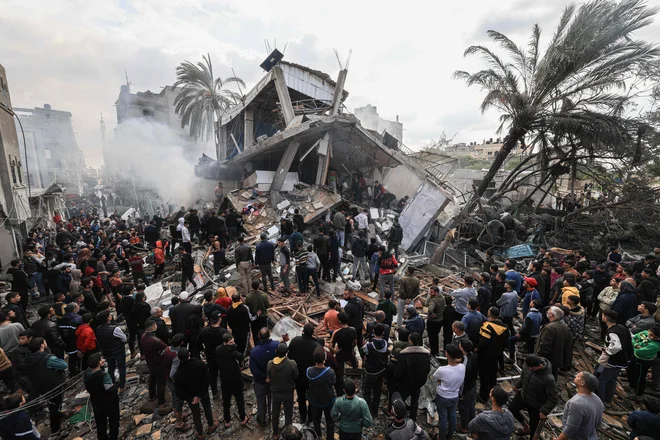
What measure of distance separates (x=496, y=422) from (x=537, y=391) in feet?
3.39

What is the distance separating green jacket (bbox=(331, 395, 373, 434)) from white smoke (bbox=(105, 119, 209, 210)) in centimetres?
1955

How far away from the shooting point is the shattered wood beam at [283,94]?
15.2 meters

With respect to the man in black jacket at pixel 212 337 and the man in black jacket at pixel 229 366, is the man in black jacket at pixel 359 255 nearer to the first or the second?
the man in black jacket at pixel 212 337

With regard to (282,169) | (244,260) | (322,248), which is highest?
(282,169)

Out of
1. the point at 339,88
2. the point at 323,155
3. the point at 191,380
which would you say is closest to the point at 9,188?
the point at 323,155

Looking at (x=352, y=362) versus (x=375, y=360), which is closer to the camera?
(x=375, y=360)

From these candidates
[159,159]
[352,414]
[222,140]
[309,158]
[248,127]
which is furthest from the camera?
[159,159]

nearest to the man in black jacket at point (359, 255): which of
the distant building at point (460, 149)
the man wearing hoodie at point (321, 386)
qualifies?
the man wearing hoodie at point (321, 386)

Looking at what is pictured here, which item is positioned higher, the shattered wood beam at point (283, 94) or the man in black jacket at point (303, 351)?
the shattered wood beam at point (283, 94)

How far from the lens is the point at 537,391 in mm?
3773

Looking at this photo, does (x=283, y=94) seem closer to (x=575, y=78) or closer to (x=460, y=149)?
(x=575, y=78)

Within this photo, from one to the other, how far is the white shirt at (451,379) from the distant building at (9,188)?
1629 centimetres

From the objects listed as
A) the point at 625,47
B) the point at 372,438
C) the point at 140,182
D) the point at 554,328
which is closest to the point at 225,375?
the point at 372,438

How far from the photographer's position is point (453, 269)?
1145 cm
